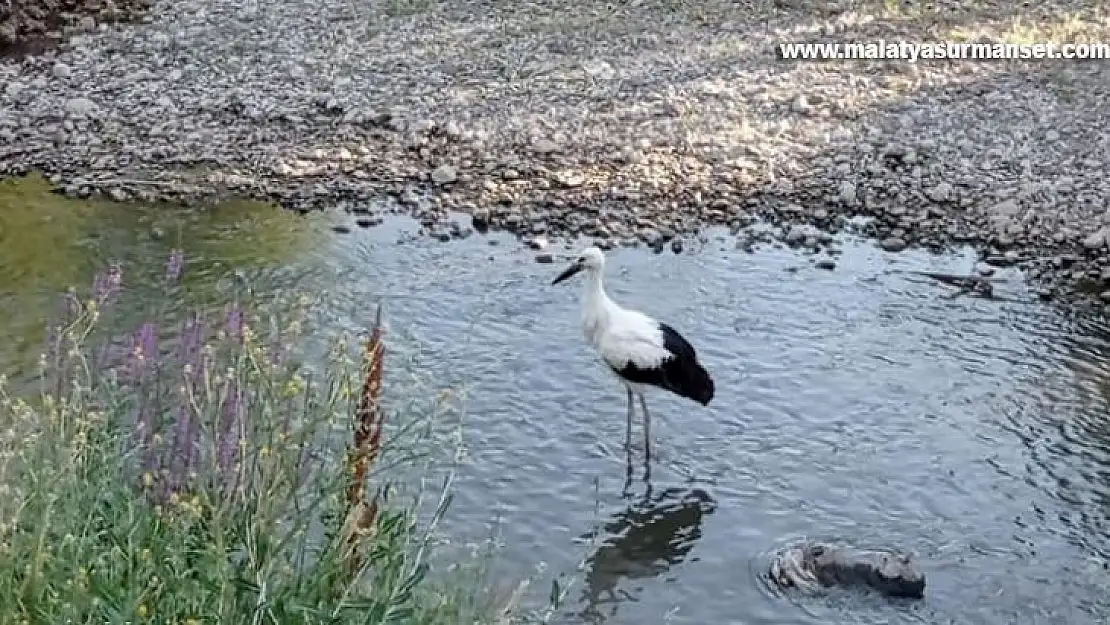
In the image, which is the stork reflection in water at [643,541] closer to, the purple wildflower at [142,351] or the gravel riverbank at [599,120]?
the purple wildflower at [142,351]

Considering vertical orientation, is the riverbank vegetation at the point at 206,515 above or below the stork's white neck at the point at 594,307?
above

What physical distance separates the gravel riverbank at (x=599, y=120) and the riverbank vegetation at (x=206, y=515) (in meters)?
5.35

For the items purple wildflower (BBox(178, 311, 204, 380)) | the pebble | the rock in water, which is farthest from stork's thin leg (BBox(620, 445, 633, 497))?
the pebble

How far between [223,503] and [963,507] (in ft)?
13.1

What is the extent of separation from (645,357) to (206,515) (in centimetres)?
345

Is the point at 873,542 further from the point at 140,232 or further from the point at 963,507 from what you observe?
the point at 140,232

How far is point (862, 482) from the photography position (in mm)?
7645

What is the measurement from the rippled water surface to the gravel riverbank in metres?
0.51

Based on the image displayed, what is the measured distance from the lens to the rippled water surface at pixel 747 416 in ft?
22.8

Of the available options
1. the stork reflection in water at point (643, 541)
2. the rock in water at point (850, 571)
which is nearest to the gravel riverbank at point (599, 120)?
the stork reflection in water at point (643, 541)

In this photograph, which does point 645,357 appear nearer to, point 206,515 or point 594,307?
point 594,307

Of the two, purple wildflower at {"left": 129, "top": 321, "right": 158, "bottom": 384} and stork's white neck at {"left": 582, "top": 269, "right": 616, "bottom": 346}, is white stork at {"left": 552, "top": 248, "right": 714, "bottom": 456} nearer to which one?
stork's white neck at {"left": 582, "top": 269, "right": 616, "bottom": 346}

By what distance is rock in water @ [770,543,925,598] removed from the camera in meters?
6.68

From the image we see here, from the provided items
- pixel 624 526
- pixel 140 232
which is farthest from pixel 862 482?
pixel 140 232
